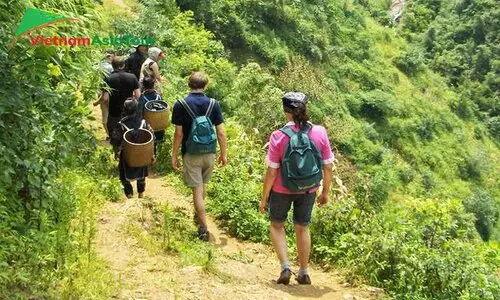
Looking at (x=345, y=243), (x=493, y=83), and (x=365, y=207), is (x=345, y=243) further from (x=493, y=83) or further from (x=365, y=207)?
(x=493, y=83)

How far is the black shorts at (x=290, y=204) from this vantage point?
15.7 ft

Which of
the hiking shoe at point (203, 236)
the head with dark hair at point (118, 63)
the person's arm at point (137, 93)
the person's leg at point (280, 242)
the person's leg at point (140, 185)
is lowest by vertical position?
the hiking shoe at point (203, 236)

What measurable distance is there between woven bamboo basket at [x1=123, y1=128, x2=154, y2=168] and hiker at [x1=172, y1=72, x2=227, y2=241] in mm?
313

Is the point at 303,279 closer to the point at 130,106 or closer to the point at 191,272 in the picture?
the point at 191,272

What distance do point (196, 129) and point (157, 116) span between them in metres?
1.84

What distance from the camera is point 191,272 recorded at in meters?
4.53

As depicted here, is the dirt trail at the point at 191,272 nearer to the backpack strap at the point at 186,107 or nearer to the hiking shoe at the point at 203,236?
the hiking shoe at the point at 203,236

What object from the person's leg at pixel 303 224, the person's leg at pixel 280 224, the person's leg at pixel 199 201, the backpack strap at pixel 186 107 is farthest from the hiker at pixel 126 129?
the person's leg at pixel 303 224

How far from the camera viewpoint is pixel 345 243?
5535mm

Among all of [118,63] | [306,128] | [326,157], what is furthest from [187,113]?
[118,63]

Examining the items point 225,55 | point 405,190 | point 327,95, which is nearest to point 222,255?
point 225,55

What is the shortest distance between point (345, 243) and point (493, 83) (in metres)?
43.0

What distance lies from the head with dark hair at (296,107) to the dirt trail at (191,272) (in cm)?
138

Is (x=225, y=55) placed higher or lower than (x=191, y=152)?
higher
